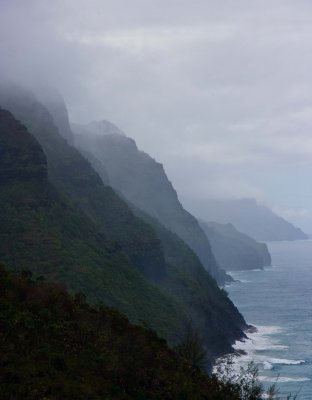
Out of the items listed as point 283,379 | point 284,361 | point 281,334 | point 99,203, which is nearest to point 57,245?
point 283,379

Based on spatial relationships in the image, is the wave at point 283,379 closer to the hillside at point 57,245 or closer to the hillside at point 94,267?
the hillside at point 94,267

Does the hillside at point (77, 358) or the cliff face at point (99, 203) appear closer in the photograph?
the hillside at point (77, 358)

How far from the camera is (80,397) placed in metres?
A: 26.2

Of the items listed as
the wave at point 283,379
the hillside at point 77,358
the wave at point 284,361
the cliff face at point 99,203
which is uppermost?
the cliff face at point 99,203

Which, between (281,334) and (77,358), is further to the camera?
(281,334)

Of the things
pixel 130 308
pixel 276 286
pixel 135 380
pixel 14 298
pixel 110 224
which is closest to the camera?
pixel 135 380

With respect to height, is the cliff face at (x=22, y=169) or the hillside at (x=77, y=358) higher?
the cliff face at (x=22, y=169)

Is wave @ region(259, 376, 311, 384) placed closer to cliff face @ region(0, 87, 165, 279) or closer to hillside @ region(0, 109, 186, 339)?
hillside @ region(0, 109, 186, 339)

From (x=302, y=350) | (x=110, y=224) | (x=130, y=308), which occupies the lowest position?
(x=302, y=350)

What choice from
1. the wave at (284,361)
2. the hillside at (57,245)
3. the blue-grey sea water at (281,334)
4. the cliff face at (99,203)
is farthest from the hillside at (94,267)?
the wave at (284,361)

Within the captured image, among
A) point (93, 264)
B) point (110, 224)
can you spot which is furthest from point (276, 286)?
point (93, 264)

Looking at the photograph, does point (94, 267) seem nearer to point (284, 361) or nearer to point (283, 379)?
point (283, 379)

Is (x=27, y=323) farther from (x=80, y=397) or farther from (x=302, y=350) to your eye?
(x=302, y=350)

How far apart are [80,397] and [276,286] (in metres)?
175
